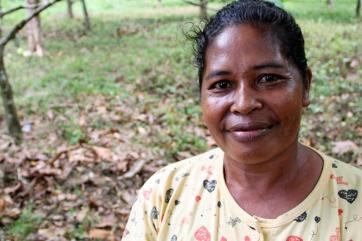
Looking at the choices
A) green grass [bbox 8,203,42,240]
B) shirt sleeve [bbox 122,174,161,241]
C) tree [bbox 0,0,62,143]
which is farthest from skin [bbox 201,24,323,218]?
tree [bbox 0,0,62,143]

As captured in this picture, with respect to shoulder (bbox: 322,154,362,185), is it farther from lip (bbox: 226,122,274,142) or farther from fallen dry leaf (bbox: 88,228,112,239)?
fallen dry leaf (bbox: 88,228,112,239)

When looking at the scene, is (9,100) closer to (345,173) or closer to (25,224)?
(25,224)

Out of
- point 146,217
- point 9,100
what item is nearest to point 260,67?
point 146,217

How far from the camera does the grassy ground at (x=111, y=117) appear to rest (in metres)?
3.31

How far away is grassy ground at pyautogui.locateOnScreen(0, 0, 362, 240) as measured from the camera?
130 inches

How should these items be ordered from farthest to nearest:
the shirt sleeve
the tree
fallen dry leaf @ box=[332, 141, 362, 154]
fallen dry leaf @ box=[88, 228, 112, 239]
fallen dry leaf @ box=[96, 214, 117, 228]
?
the tree
fallen dry leaf @ box=[332, 141, 362, 154]
fallen dry leaf @ box=[96, 214, 117, 228]
fallen dry leaf @ box=[88, 228, 112, 239]
the shirt sleeve

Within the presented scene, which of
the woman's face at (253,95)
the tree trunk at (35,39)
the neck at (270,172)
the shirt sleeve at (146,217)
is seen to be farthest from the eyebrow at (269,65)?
the tree trunk at (35,39)

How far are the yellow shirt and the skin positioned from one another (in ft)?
0.15

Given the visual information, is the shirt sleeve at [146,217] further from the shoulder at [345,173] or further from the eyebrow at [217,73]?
the shoulder at [345,173]

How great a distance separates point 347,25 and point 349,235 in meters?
8.79

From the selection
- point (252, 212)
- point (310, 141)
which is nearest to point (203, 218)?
point (252, 212)

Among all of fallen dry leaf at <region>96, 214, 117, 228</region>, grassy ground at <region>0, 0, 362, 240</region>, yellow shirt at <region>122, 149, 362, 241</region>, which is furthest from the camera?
grassy ground at <region>0, 0, 362, 240</region>

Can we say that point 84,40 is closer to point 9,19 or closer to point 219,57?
point 9,19

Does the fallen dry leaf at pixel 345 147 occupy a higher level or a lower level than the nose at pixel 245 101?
lower
